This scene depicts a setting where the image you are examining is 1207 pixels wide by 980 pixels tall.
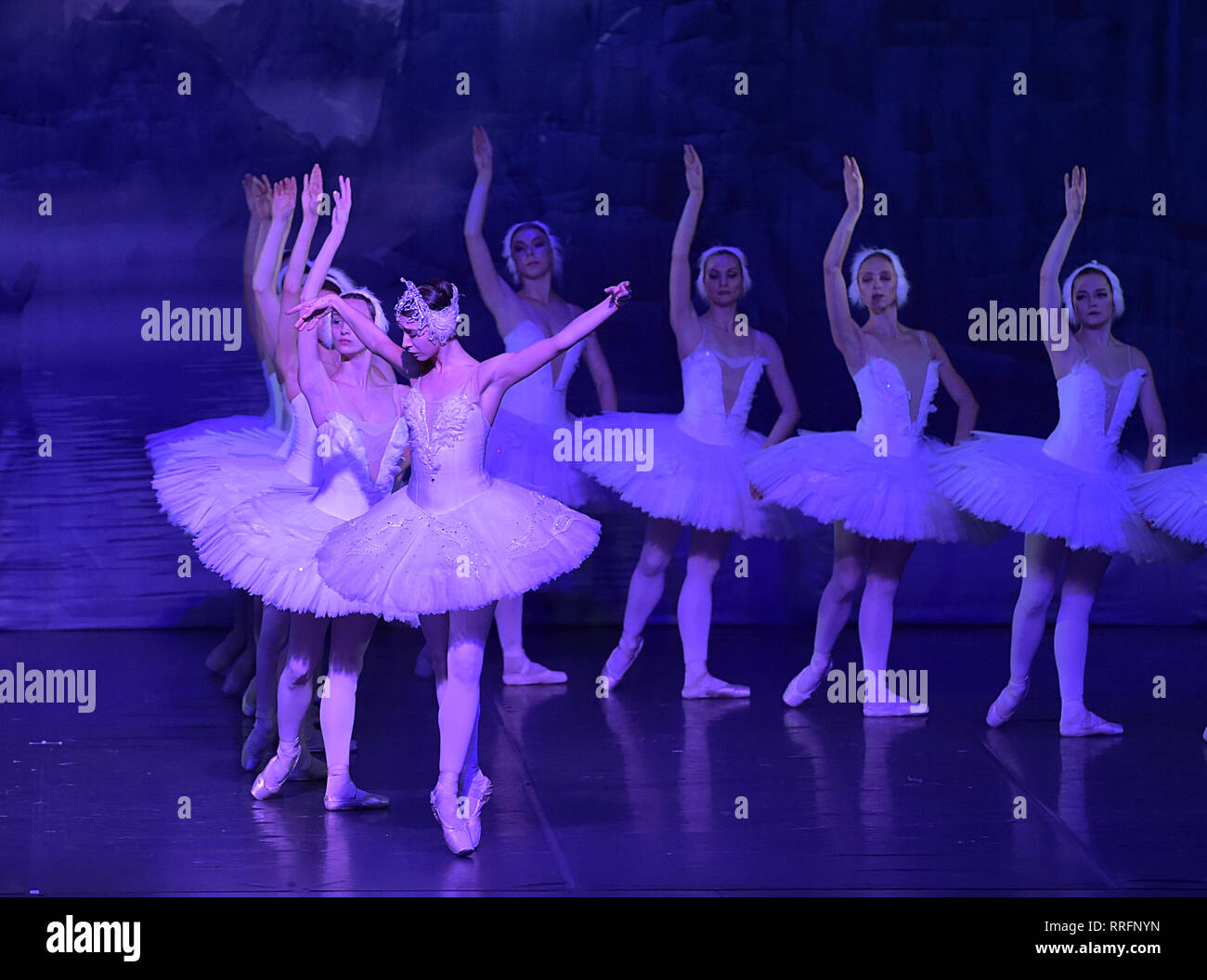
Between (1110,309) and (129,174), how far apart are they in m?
4.53

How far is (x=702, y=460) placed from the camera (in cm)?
653

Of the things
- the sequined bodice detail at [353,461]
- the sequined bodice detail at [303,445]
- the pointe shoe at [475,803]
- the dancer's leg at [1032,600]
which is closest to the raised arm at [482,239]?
the sequined bodice detail at [303,445]

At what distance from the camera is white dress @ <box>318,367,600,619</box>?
426 cm

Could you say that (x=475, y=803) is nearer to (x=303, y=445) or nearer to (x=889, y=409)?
(x=303, y=445)

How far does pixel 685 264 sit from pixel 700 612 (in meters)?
1.32

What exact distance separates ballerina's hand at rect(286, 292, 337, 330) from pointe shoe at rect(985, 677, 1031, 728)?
9.12 ft

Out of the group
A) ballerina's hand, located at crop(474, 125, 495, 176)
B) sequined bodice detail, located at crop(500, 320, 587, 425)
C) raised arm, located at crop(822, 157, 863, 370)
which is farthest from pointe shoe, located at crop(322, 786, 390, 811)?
ballerina's hand, located at crop(474, 125, 495, 176)

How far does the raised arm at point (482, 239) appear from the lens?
6652 millimetres

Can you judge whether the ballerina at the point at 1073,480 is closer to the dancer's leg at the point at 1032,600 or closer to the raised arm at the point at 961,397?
the dancer's leg at the point at 1032,600

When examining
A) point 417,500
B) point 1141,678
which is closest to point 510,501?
point 417,500

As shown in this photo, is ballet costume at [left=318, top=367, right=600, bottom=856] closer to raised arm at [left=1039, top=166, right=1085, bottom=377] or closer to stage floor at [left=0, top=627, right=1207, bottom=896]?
stage floor at [left=0, top=627, right=1207, bottom=896]

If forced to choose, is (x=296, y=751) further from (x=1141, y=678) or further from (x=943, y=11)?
(x=943, y=11)

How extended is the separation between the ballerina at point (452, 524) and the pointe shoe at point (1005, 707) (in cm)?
208

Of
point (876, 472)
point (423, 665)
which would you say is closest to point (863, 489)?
point (876, 472)
